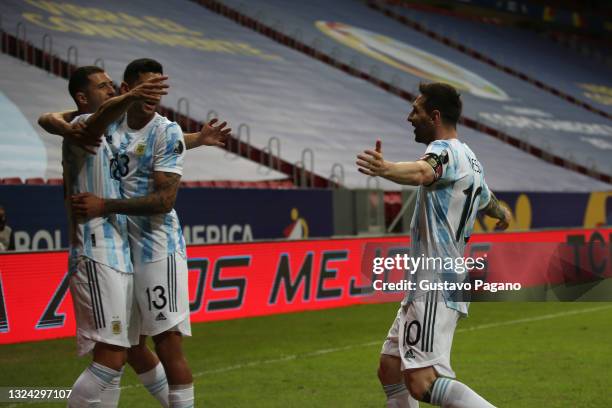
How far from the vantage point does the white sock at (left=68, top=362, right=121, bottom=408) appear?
487 centimetres

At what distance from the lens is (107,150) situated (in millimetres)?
5094

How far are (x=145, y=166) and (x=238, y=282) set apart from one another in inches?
297

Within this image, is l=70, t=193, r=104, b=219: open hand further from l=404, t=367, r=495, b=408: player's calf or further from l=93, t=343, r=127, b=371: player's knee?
l=404, t=367, r=495, b=408: player's calf

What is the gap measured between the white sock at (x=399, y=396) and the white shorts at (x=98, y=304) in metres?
1.33

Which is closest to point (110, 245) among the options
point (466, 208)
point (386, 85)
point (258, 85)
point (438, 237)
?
→ point (438, 237)

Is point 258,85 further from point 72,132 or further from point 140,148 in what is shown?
point 72,132

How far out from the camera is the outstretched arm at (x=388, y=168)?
4.23 meters

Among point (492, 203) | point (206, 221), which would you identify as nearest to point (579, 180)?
point (206, 221)

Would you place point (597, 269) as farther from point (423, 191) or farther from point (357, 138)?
point (423, 191)

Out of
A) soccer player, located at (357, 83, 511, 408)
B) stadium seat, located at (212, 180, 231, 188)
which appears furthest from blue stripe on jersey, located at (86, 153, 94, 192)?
stadium seat, located at (212, 180, 231, 188)

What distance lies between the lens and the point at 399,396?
504 centimetres

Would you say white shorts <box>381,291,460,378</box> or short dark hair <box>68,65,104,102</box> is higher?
short dark hair <box>68,65,104,102</box>


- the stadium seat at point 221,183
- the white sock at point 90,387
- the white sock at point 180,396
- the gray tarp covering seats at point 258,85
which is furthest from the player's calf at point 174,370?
the gray tarp covering seats at point 258,85

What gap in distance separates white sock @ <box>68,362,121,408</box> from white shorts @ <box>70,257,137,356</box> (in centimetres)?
11
